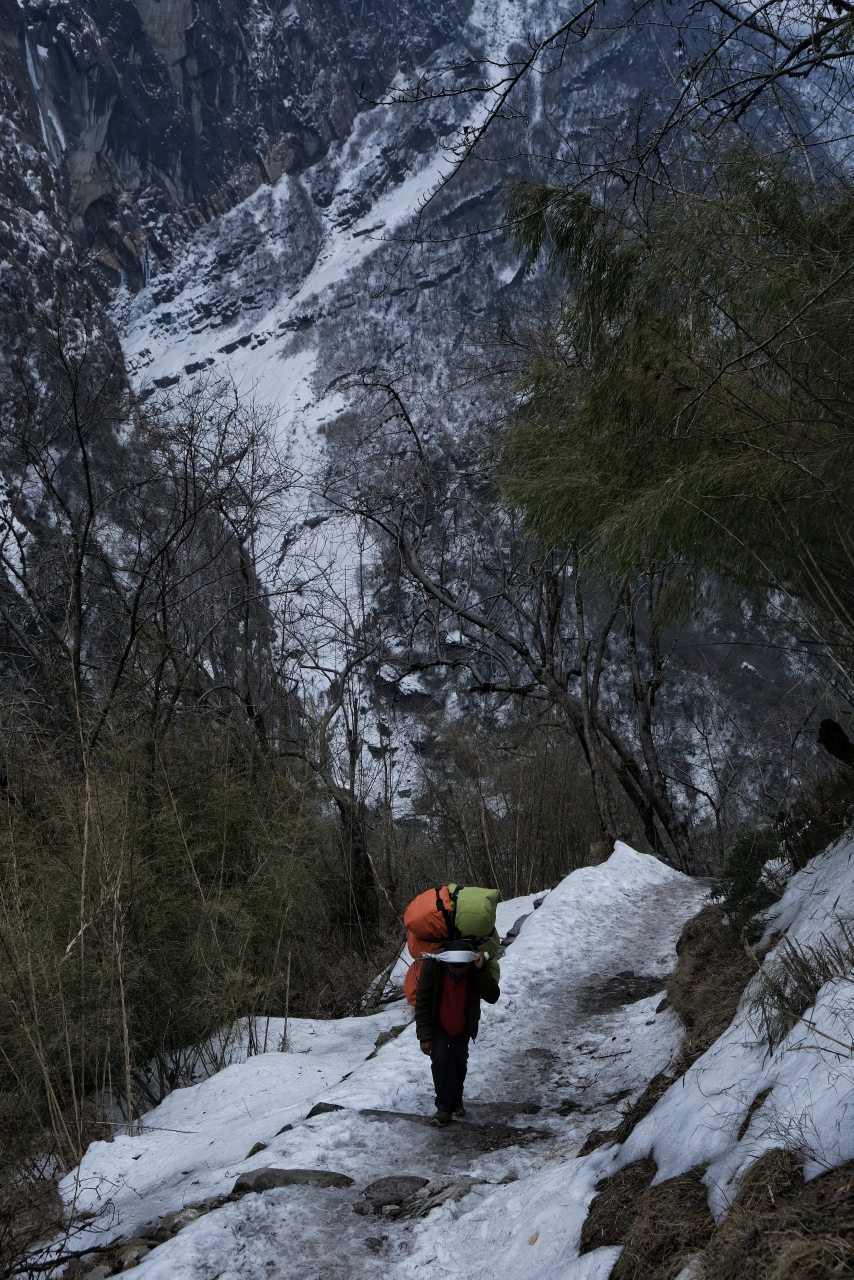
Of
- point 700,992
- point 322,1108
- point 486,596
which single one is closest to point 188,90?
point 486,596

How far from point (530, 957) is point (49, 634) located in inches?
203

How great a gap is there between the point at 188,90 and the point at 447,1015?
10936cm

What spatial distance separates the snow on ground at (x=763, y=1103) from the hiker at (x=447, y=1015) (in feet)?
4.67

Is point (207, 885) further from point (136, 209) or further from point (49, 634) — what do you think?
point (136, 209)

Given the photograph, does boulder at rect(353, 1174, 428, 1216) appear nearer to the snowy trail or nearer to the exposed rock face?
the snowy trail

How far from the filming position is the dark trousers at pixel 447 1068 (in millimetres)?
4031

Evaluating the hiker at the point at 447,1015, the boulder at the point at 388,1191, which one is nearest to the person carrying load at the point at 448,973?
the hiker at the point at 447,1015

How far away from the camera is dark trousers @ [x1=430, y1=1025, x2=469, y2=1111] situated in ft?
13.2

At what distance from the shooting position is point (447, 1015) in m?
4.09

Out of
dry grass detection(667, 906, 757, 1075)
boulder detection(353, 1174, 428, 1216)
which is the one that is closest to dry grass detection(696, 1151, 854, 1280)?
dry grass detection(667, 906, 757, 1075)

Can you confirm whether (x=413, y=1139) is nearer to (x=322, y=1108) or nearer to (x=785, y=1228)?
(x=322, y=1108)

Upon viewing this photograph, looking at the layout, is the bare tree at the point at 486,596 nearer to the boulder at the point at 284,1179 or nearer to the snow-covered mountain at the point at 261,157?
the boulder at the point at 284,1179

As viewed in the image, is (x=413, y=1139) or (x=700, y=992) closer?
(x=413, y=1139)

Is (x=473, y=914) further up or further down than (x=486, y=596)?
further down
